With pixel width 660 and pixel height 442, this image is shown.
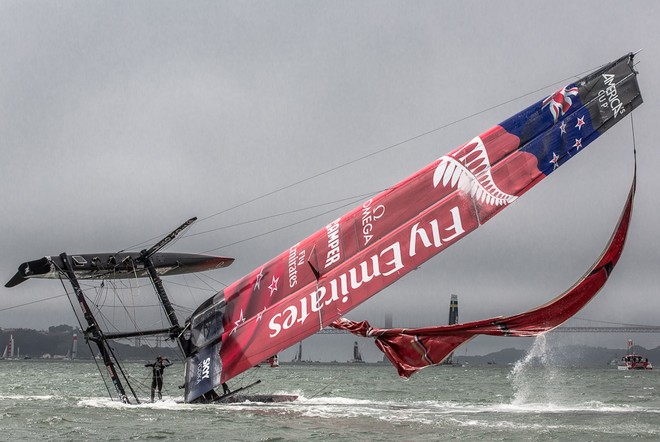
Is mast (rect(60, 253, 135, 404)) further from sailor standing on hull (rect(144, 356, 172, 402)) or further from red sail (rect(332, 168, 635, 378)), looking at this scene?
red sail (rect(332, 168, 635, 378))

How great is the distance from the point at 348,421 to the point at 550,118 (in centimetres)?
710

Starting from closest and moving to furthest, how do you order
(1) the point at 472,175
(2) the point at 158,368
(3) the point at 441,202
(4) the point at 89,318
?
(1) the point at 472,175 → (3) the point at 441,202 → (4) the point at 89,318 → (2) the point at 158,368

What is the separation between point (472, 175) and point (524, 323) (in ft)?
9.76

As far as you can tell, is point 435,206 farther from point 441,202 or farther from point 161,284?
point 161,284

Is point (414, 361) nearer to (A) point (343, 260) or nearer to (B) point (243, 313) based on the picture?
(A) point (343, 260)

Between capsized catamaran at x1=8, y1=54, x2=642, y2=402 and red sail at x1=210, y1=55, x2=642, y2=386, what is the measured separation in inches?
0.7

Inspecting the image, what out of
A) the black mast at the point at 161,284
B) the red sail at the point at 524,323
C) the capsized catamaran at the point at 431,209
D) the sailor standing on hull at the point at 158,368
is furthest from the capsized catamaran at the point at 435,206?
the sailor standing on hull at the point at 158,368

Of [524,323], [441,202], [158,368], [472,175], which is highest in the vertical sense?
[472,175]

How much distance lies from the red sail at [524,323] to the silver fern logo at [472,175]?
2.24m

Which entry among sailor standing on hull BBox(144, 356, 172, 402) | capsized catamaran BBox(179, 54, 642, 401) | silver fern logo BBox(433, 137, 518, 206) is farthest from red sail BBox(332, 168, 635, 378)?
sailor standing on hull BBox(144, 356, 172, 402)

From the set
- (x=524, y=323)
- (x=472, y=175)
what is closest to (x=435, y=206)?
(x=472, y=175)

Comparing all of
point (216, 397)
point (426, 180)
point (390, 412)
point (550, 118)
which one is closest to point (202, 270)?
point (216, 397)

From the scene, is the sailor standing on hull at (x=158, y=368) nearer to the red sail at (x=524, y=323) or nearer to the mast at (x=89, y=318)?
the mast at (x=89, y=318)

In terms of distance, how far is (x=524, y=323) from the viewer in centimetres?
1661
